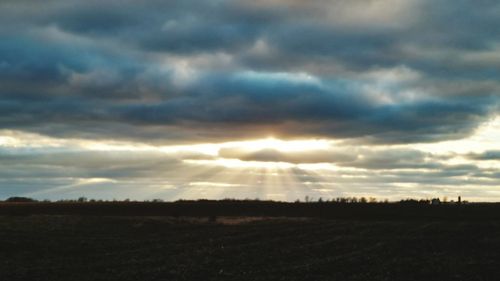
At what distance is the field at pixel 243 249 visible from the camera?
132ft

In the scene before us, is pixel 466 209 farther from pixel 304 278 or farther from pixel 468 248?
pixel 304 278

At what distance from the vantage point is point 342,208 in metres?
95.0

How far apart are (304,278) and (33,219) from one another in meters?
52.0

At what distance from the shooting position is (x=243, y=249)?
5281cm

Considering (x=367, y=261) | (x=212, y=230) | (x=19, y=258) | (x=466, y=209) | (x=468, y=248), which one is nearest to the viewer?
(x=367, y=261)

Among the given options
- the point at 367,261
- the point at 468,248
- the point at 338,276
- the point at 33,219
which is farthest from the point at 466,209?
the point at 33,219

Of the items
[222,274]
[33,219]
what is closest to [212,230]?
[33,219]

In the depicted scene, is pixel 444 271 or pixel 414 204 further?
pixel 414 204

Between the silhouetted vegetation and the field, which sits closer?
the field

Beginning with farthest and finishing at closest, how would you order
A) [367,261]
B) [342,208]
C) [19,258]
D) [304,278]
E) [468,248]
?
1. [342,208]
2. [468,248]
3. [19,258]
4. [367,261]
5. [304,278]

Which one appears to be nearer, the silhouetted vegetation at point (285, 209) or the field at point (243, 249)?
the field at point (243, 249)

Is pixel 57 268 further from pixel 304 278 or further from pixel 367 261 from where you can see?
pixel 367 261

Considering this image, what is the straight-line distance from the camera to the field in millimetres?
40375

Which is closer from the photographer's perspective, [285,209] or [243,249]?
[243,249]
